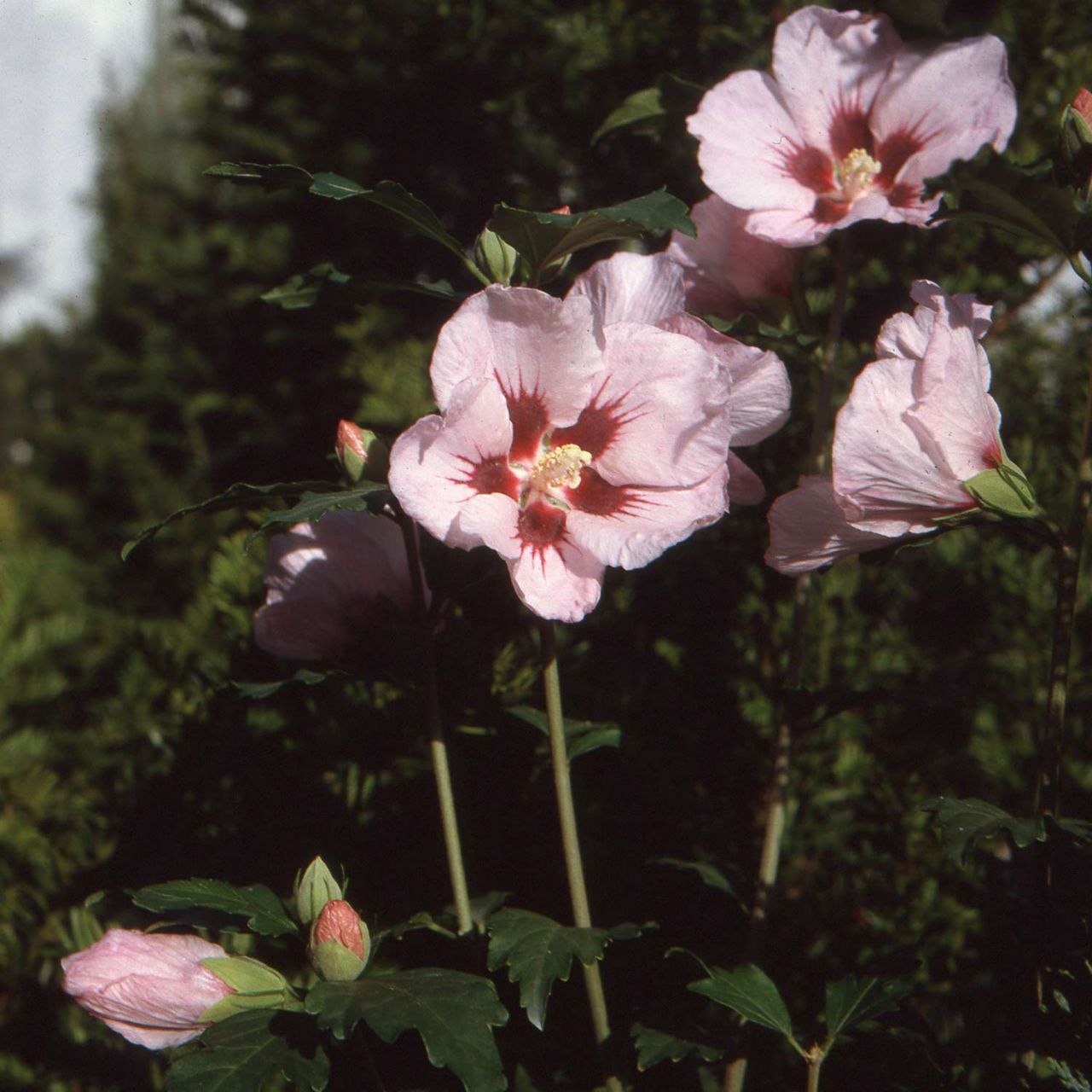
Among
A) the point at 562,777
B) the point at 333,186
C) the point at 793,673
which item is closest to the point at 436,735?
the point at 562,777

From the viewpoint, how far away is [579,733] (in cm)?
101

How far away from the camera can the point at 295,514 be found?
717 mm

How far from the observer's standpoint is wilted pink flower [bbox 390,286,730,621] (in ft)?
2.47

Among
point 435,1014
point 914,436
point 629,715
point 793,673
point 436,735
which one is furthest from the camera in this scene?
point 629,715

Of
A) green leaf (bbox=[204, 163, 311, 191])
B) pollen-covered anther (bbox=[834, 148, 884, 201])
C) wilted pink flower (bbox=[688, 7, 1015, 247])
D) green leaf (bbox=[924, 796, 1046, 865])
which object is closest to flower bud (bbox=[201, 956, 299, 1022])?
green leaf (bbox=[924, 796, 1046, 865])

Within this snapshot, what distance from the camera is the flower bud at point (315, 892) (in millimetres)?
814

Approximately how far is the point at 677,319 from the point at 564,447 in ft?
0.44

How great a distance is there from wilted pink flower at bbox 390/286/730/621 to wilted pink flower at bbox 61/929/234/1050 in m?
0.38

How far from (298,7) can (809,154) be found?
7.71ft

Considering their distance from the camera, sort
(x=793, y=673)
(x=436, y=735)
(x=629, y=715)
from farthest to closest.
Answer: (x=629, y=715) < (x=793, y=673) < (x=436, y=735)

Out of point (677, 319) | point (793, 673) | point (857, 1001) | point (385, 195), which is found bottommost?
point (857, 1001)

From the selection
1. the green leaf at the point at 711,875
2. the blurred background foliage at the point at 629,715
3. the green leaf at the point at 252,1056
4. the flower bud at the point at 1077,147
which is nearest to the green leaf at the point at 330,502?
the blurred background foliage at the point at 629,715

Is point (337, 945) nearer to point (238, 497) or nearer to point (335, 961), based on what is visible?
point (335, 961)

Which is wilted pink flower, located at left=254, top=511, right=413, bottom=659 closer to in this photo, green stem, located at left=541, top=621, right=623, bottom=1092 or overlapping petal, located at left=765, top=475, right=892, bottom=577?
green stem, located at left=541, top=621, right=623, bottom=1092
